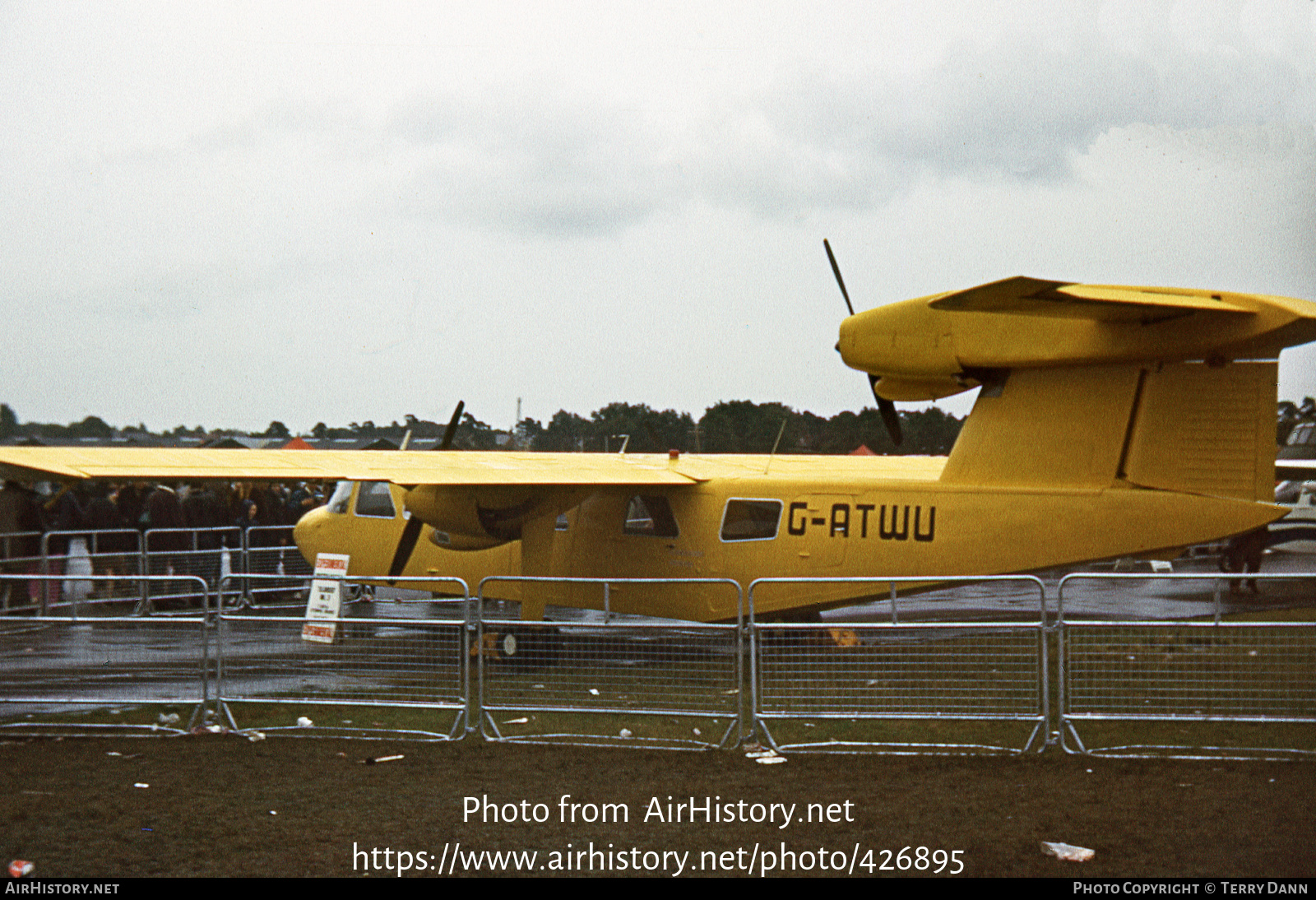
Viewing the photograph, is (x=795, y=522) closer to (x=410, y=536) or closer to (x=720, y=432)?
(x=410, y=536)

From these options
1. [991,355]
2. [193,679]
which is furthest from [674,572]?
[193,679]

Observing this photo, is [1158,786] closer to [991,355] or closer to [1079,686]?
[1079,686]

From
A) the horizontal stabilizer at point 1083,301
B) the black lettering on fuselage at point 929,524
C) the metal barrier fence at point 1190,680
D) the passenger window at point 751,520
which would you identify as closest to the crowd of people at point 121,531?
the passenger window at point 751,520

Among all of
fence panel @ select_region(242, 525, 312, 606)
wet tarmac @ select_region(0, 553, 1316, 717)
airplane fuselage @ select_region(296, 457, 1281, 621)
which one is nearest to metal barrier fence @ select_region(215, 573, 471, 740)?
wet tarmac @ select_region(0, 553, 1316, 717)

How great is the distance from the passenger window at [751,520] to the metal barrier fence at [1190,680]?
14.6 feet

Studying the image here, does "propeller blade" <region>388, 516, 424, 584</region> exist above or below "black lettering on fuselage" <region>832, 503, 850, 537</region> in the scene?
below

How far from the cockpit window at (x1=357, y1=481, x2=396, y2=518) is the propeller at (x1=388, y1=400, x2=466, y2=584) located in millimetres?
627

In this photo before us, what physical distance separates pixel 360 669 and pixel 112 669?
7.15 ft

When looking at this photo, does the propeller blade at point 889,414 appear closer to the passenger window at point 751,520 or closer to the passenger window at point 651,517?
the passenger window at point 751,520

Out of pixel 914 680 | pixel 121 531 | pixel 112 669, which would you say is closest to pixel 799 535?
pixel 914 680

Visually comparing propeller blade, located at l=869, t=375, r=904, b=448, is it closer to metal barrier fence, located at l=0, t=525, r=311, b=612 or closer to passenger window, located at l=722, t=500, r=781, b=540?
passenger window, located at l=722, t=500, r=781, b=540

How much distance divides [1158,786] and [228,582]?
14.4 m

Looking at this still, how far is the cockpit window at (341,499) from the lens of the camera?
15539 millimetres

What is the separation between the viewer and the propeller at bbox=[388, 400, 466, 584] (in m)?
14.5
